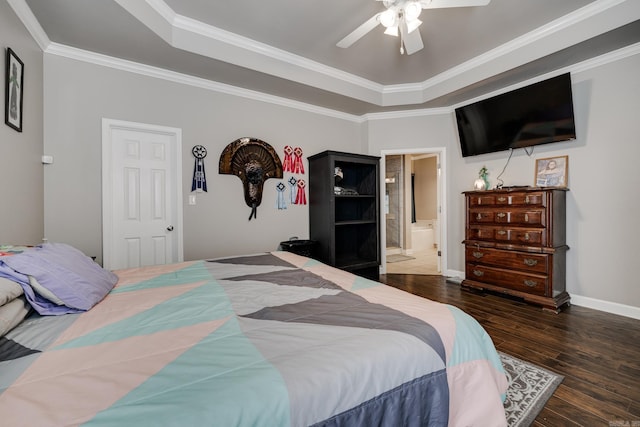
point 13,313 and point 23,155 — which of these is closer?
point 13,313

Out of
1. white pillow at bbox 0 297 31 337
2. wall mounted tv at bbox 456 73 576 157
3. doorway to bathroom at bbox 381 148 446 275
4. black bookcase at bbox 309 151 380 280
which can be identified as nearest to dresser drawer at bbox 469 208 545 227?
wall mounted tv at bbox 456 73 576 157

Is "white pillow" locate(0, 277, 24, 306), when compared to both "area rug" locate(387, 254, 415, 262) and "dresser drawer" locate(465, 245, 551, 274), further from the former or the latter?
"area rug" locate(387, 254, 415, 262)

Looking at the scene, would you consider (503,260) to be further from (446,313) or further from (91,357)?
(91,357)

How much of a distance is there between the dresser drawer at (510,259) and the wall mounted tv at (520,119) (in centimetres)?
129

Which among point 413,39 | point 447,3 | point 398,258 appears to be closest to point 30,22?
point 413,39

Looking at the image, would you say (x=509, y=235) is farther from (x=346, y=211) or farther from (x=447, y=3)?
(x=447, y=3)

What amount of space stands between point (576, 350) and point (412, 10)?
9.18 feet

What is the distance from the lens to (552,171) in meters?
3.17

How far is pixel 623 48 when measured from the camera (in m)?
2.66

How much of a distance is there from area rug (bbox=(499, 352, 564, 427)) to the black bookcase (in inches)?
84.6

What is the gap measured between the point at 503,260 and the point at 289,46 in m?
3.41

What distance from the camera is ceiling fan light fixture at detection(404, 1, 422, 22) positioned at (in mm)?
1961

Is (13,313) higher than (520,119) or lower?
lower

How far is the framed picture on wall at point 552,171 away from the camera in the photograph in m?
3.10
